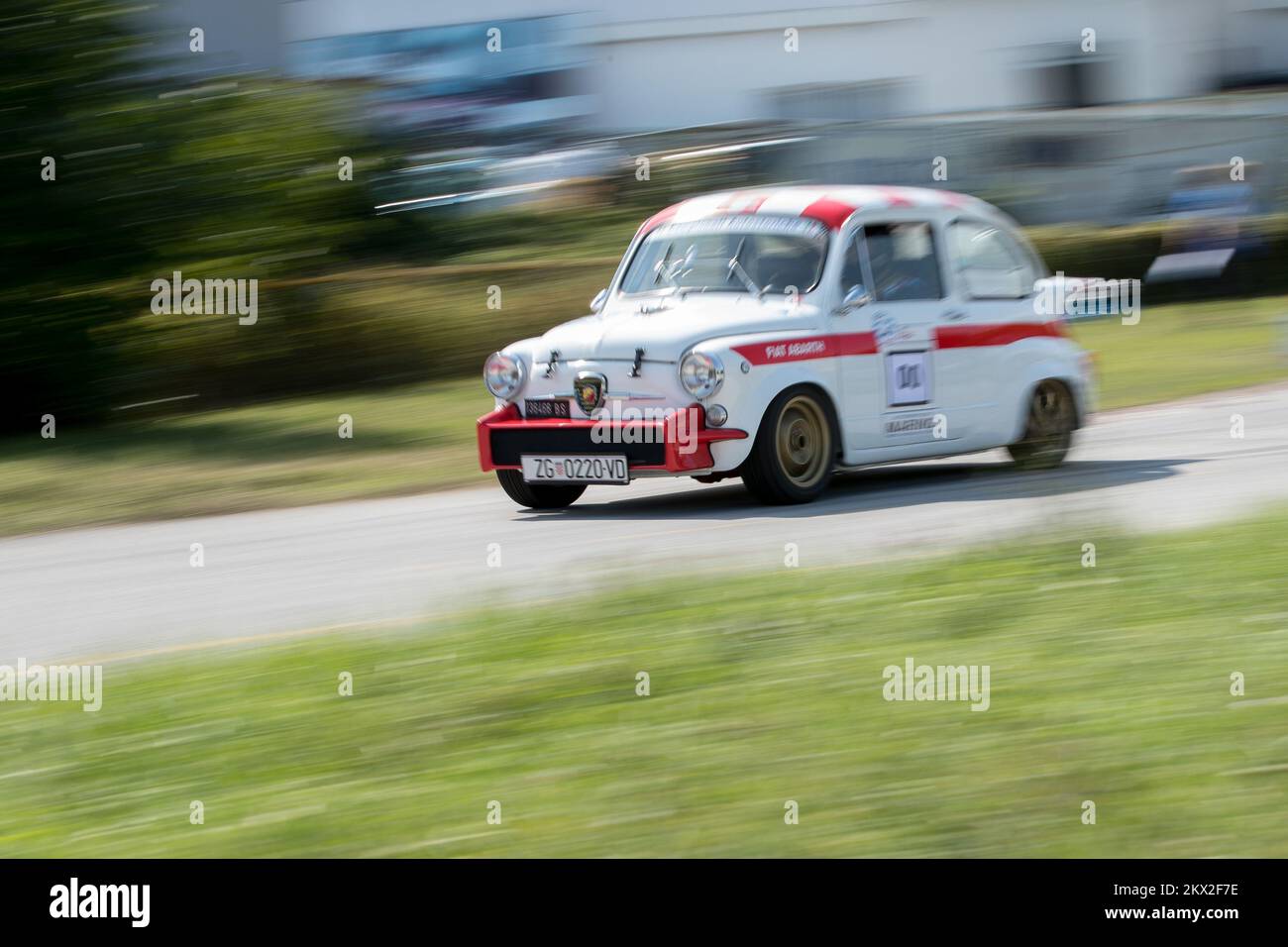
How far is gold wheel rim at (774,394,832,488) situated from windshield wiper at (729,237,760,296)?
32.1 inches

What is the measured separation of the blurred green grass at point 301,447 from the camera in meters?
12.8

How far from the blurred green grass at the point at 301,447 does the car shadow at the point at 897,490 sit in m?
2.21

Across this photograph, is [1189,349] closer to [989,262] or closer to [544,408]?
[989,262]

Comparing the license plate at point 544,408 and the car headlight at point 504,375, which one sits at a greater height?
the car headlight at point 504,375

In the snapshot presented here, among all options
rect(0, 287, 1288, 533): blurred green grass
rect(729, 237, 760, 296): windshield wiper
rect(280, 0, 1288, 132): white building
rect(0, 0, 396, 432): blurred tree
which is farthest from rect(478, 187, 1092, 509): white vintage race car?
rect(280, 0, 1288, 132): white building

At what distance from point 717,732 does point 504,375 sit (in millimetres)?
5439

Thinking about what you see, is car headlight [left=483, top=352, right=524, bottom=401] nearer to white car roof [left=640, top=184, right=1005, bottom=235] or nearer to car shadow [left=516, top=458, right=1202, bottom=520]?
car shadow [left=516, top=458, right=1202, bottom=520]

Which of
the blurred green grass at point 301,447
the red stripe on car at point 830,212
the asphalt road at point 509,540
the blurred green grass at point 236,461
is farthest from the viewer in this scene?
the blurred green grass at point 301,447

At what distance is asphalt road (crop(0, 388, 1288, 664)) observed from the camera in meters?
8.14

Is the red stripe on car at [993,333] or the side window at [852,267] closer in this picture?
the side window at [852,267]

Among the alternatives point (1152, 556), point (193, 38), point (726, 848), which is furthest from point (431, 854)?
point (193, 38)

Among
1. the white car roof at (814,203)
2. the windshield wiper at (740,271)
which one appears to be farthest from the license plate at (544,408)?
the white car roof at (814,203)

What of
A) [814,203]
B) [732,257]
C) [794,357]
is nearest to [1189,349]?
[814,203]

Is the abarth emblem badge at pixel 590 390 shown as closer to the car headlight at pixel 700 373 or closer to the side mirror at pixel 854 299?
the car headlight at pixel 700 373
